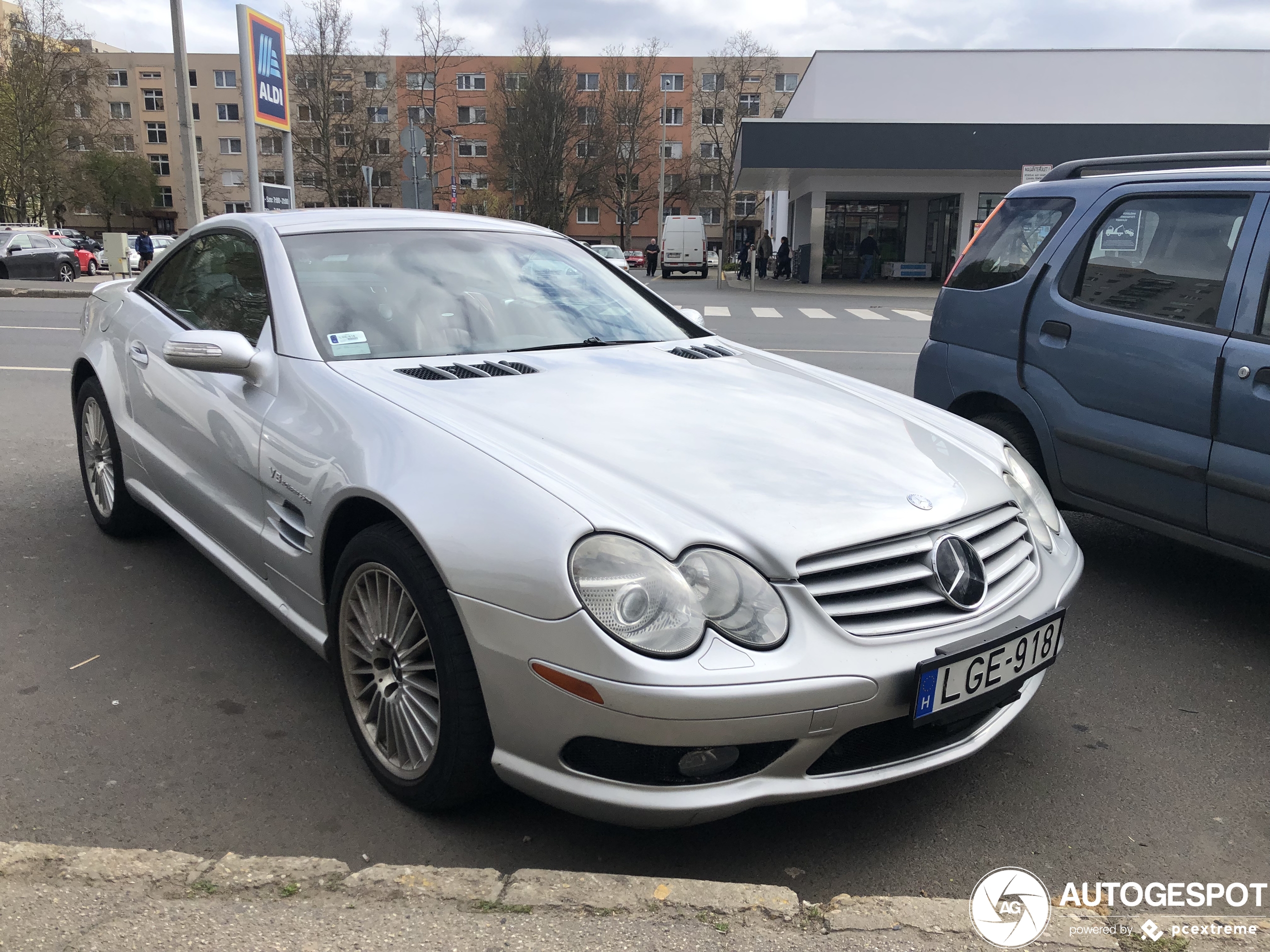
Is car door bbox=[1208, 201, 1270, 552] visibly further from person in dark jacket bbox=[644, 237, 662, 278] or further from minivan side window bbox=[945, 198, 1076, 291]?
person in dark jacket bbox=[644, 237, 662, 278]

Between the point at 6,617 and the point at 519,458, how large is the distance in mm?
2560

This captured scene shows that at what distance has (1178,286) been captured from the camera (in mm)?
3865

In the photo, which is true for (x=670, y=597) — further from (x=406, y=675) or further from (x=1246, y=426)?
(x=1246, y=426)

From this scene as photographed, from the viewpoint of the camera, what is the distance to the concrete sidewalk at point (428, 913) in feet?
6.09

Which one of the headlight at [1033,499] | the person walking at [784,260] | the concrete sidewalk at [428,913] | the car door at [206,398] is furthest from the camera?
the person walking at [784,260]

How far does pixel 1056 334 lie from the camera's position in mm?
4273

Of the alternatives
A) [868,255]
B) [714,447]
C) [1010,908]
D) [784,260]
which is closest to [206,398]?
[714,447]

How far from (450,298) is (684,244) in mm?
41440

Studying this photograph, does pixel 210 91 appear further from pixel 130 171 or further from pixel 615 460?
pixel 615 460

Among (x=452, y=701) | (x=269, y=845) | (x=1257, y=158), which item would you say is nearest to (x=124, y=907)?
(x=269, y=845)

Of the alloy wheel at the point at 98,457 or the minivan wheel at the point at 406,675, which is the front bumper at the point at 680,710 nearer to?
the minivan wheel at the point at 406,675

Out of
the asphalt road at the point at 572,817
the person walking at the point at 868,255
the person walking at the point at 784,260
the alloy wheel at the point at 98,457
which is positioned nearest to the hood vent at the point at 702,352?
the asphalt road at the point at 572,817

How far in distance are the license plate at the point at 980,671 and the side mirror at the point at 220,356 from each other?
7.00 ft

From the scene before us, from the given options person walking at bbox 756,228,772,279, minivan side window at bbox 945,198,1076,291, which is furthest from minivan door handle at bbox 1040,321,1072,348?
person walking at bbox 756,228,772,279
